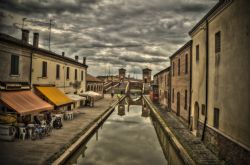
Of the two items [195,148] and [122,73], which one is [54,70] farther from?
[122,73]

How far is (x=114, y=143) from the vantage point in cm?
1312

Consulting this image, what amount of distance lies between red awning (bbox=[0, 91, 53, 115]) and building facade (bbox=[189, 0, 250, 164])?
32.8ft

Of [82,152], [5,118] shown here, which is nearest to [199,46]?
[82,152]

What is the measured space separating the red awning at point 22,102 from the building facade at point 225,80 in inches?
393

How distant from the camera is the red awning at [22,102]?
38.2 feet

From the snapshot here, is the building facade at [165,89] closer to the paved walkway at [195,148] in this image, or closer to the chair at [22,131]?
the paved walkway at [195,148]

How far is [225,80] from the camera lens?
964 centimetres

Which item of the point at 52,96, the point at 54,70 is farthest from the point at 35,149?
the point at 54,70

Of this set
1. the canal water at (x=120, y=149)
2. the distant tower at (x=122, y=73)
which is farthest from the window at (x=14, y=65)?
the distant tower at (x=122, y=73)

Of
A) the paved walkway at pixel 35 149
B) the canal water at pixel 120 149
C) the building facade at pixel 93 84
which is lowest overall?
the canal water at pixel 120 149

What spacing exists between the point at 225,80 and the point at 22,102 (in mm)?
11171

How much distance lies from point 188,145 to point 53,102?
10336 millimetres

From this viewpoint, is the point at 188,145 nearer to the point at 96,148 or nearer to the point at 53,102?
the point at 96,148

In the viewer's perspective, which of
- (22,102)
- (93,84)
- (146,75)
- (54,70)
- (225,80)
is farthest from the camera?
(146,75)
